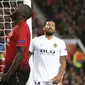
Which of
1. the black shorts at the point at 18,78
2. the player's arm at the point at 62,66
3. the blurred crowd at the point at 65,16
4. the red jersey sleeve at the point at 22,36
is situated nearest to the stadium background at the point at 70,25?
the blurred crowd at the point at 65,16

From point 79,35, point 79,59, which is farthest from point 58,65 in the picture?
point 79,35

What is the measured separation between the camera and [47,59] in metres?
6.09

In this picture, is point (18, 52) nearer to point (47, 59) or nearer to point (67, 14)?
point (47, 59)

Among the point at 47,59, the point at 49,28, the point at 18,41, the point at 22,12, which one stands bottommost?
the point at 47,59

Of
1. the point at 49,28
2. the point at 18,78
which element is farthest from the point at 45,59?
the point at 18,78

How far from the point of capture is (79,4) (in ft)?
57.0

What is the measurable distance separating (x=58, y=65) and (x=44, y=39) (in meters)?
0.40

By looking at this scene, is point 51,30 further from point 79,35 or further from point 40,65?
point 79,35

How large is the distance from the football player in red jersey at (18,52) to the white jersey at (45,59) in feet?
2.89

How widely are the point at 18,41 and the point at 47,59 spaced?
3.65 ft

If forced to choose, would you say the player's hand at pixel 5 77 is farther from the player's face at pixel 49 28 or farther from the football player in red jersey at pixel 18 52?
the player's face at pixel 49 28

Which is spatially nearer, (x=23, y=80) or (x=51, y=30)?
(x=23, y=80)

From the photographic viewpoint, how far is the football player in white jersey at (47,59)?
609cm

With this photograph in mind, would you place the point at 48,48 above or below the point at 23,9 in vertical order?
below
